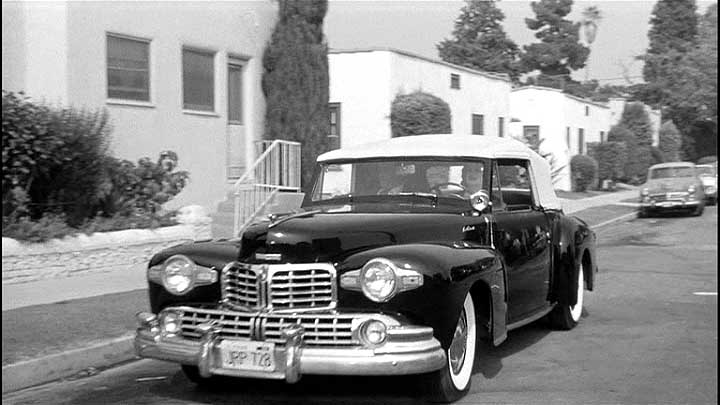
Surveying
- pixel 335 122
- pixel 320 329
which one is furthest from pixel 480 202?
pixel 335 122

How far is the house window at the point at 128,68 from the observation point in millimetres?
14227

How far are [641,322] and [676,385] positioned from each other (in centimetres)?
270

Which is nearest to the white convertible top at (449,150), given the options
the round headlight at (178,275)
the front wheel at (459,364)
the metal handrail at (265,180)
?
the front wheel at (459,364)

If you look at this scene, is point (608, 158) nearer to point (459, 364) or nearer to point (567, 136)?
point (567, 136)

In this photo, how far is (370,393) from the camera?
20.0 feet

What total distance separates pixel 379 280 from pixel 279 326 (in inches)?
25.7

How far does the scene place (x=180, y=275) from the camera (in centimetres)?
595

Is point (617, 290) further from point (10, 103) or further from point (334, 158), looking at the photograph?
point (10, 103)

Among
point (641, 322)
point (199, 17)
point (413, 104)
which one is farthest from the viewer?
point (413, 104)

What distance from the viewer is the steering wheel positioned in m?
→ 6.91

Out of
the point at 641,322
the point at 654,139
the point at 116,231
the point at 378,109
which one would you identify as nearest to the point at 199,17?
the point at 116,231

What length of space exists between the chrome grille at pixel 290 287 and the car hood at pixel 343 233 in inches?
3.3

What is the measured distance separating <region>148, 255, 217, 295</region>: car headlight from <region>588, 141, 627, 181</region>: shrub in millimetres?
33534

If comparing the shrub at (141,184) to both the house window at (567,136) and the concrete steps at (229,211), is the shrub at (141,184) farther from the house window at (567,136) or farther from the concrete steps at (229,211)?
the house window at (567,136)
